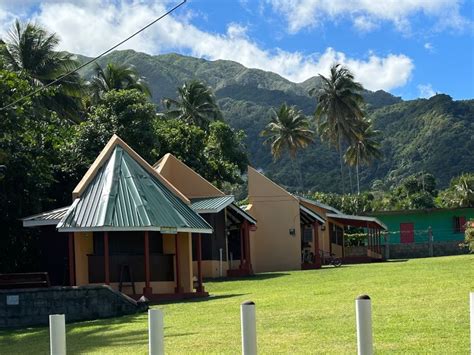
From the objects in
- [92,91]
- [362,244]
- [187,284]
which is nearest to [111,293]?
[187,284]

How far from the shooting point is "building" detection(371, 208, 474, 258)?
171 ft

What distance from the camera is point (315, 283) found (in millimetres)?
24562

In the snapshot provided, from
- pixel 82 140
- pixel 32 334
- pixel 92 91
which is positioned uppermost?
pixel 92 91

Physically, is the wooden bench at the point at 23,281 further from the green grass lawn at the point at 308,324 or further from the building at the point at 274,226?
the building at the point at 274,226

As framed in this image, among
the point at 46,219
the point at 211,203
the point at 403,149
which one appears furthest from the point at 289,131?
the point at 46,219

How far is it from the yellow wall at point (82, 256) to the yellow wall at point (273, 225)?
1735 centimetres

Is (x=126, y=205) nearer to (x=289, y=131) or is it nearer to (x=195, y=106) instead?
(x=195, y=106)

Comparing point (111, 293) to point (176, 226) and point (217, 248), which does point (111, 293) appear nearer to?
point (176, 226)

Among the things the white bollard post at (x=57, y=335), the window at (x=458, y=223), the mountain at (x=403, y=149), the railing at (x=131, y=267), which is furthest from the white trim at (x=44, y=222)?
the mountain at (x=403, y=149)

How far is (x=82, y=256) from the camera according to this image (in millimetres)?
24500

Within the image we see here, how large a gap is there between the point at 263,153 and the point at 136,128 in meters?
87.5

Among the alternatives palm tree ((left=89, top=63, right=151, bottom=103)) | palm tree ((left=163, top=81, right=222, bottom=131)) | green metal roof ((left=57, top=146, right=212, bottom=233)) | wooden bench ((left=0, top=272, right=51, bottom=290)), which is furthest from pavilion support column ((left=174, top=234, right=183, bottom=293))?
palm tree ((left=163, top=81, right=222, bottom=131))

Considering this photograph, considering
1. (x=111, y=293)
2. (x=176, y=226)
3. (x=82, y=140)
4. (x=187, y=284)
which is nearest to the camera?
(x=111, y=293)

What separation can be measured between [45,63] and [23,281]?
907 inches
